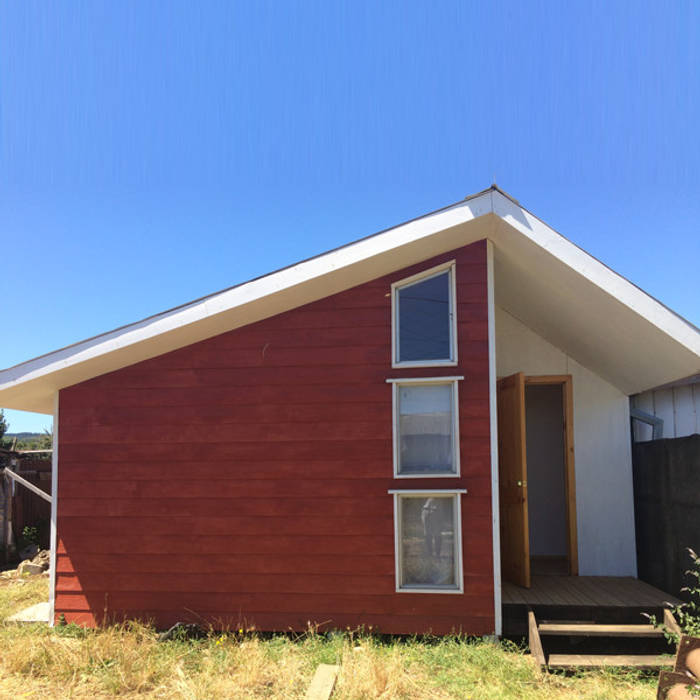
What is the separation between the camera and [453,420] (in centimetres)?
536

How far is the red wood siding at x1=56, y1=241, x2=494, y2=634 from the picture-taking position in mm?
5328

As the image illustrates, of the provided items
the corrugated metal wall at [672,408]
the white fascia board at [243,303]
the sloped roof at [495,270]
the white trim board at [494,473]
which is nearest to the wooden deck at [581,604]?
the white trim board at [494,473]

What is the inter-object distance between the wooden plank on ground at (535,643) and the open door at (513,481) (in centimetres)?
95

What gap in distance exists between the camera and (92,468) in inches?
229

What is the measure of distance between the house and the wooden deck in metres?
0.27

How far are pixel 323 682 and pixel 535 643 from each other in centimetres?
174

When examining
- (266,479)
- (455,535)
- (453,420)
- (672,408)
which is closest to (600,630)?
(455,535)

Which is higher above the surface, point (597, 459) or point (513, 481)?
point (597, 459)

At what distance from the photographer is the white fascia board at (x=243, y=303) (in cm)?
505

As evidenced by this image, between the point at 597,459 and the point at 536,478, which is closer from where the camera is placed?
the point at 597,459

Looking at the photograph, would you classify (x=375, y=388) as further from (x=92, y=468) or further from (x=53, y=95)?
(x=53, y=95)

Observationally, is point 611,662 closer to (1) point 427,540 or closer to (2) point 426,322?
(1) point 427,540

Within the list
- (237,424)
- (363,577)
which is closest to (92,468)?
(237,424)

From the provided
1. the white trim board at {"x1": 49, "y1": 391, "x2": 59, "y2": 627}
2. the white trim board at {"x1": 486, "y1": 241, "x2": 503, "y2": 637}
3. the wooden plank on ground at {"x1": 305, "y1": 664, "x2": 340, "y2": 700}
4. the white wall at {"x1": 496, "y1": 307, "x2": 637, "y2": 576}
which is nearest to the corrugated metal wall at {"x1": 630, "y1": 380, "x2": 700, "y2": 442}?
the white wall at {"x1": 496, "y1": 307, "x2": 637, "y2": 576}
